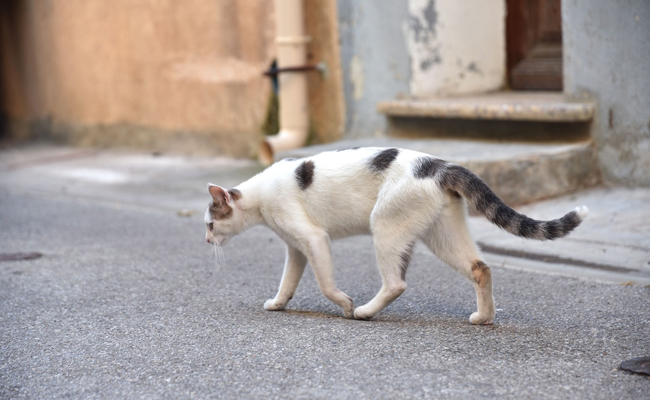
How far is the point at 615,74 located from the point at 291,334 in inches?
157

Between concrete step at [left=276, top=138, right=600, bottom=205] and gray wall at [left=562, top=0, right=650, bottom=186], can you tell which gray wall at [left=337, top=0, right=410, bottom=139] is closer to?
concrete step at [left=276, top=138, right=600, bottom=205]

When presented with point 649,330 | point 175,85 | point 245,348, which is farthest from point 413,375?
point 175,85

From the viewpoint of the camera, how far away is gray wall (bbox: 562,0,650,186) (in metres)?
6.38

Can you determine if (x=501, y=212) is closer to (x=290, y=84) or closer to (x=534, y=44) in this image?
(x=534, y=44)

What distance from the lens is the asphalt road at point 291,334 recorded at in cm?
329

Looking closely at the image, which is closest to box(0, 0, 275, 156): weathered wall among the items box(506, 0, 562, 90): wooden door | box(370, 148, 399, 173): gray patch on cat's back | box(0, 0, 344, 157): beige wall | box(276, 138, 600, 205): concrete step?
box(0, 0, 344, 157): beige wall

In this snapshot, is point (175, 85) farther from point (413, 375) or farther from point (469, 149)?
point (413, 375)

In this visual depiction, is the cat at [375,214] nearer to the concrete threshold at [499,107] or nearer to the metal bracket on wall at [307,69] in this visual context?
the concrete threshold at [499,107]

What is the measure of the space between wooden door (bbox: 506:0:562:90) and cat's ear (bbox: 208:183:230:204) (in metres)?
4.69

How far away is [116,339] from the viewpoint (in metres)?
4.04

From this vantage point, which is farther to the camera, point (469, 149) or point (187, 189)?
point (187, 189)

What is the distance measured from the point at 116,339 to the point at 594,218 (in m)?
3.60

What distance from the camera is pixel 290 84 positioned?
888 centimetres

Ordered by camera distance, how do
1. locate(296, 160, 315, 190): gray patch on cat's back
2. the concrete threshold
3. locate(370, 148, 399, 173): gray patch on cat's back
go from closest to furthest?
locate(370, 148, 399, 173): gray patch on cat's back
locate(296, 160, 315, 190): gray patch on cat's back
the concrete threshold
